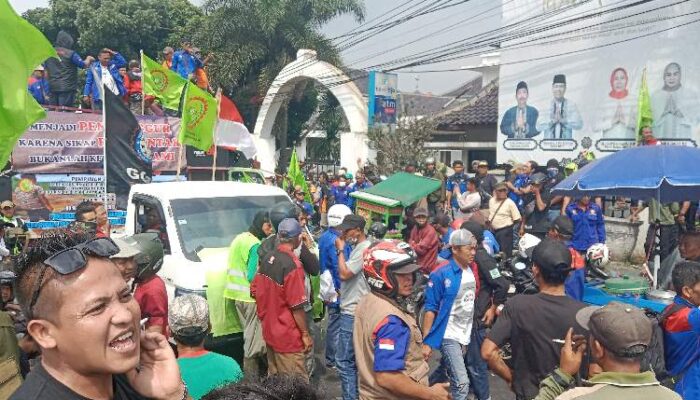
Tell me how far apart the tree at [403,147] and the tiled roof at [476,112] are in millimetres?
1406

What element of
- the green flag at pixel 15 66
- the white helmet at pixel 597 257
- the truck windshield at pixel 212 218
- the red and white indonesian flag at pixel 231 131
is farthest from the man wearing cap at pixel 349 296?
the red and white indonesian flag at pixel 231 131

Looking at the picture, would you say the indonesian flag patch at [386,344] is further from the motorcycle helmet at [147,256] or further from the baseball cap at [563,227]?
the baseball cap at [563,227]

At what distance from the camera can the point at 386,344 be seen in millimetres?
3086

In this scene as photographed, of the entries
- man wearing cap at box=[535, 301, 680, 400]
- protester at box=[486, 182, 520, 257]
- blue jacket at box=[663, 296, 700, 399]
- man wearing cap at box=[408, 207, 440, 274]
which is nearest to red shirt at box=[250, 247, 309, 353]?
man wearing cap at box=[535, 301, 680, 400]

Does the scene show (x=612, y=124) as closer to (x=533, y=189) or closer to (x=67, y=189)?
(x=533, y=189)

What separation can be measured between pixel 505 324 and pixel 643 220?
9.70 meters

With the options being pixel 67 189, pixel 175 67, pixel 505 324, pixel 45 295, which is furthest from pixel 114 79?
pixel 45 295

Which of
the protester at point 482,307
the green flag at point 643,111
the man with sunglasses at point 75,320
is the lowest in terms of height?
the protester at point 482,307

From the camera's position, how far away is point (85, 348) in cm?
152

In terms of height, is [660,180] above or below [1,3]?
below

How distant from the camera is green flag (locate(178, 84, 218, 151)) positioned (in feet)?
30.5

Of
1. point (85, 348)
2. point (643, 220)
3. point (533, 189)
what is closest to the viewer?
point (85, 348)

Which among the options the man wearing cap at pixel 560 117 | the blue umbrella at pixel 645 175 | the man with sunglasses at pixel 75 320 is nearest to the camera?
the man with sunglasses at pixel 75 320

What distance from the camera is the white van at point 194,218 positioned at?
6164mm
